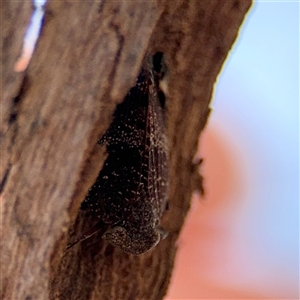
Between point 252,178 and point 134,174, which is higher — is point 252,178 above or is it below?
above

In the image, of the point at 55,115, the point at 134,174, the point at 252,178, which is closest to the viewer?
the point at 55,115

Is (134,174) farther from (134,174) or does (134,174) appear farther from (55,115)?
(55,115)

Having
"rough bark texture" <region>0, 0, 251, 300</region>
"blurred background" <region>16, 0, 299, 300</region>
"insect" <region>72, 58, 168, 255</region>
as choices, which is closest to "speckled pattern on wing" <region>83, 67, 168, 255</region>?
"insect" <region>72, 58, 168, 255</region>

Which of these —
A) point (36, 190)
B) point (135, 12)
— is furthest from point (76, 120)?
point (135, 12)

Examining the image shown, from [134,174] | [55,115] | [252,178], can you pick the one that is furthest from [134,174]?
[252,178]

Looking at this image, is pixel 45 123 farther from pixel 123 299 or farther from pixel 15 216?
pixel 123 299

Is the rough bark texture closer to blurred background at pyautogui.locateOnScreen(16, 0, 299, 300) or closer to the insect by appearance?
the insect

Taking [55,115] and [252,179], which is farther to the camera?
[252,179]
